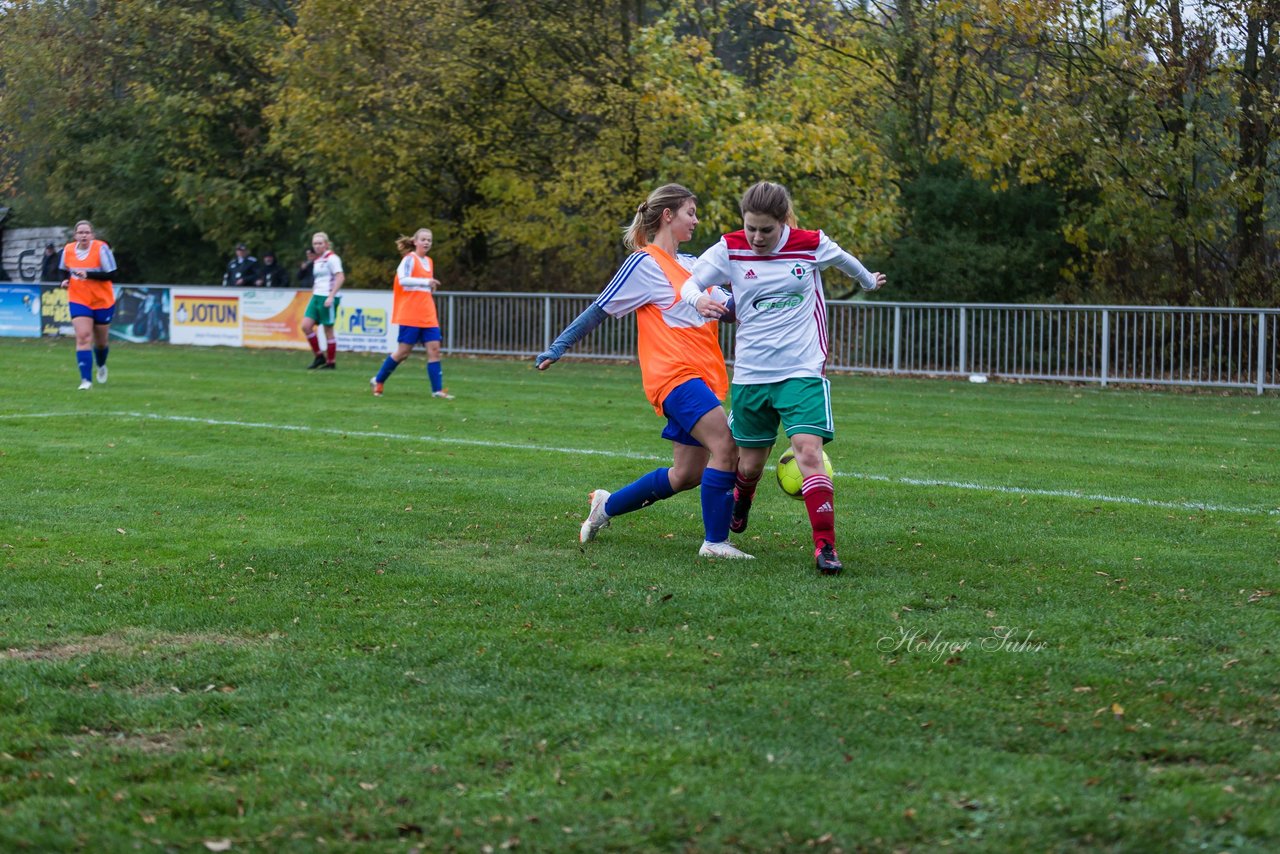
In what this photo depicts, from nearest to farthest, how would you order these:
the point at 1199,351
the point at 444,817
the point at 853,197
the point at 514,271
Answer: the point at 444,817 < the point at 1199,351 < the point at 853,197 < the point at 514,271

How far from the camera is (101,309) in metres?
17.7

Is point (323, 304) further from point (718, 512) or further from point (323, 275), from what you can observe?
point (718, 512)

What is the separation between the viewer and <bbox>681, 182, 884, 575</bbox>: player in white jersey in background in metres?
6.61

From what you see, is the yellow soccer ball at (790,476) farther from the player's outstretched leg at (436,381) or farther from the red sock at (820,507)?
the player's outstretched leg at (436,381)

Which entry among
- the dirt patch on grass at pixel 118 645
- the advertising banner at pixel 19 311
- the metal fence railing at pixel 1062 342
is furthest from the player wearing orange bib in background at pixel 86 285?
the advertising banner at pixel 19 311

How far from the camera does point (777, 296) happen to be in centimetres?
677

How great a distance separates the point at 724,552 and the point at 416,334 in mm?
11031

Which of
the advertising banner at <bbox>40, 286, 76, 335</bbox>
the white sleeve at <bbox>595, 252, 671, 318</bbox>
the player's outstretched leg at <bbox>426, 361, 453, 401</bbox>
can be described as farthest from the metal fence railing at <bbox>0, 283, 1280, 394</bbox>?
the white sleeve at <bbox>595, 252, 671, 318</bbox>

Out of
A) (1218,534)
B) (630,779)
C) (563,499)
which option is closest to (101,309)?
(563,499)

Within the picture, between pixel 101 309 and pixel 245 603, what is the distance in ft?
42.6

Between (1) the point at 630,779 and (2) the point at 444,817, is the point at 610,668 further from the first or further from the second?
(2) the point at 444,817

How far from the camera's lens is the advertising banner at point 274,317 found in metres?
28.3

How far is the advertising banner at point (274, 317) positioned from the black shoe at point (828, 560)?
22.9m

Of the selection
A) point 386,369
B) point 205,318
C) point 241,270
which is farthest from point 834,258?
point 241,270
